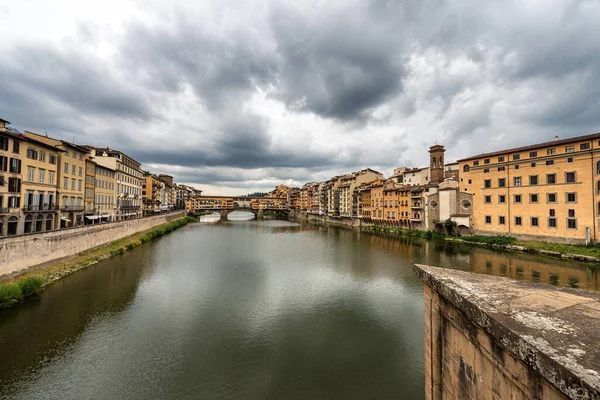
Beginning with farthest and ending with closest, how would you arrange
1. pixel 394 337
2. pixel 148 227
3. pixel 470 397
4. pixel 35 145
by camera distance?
pixel 148 227 < pixel 35 145 < pixel 394 337 < pixel 470 397

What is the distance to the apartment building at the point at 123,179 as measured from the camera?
48.9 meters

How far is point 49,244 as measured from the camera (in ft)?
76.2

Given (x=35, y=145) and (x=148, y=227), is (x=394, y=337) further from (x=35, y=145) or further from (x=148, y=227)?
(x=148, y=227)

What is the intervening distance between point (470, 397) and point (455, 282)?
5.47ft

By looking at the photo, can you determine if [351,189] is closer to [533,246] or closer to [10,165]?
[533,246]

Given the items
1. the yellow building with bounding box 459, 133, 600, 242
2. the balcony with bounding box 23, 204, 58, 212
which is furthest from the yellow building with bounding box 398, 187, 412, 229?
the balcony with bounding box 23, 204, 58, 212

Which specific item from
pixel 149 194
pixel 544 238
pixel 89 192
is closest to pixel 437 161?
pixel 544 238

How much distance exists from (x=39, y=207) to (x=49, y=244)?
10980mm

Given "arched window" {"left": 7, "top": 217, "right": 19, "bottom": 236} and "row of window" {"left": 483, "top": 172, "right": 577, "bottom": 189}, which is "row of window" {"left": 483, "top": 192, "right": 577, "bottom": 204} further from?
"arched window" {"left": 7, "top": 217, "right": 19, "bottom": 236}

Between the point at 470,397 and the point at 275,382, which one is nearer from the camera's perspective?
the point at 470,397

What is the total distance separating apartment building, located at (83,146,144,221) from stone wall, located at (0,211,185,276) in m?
15.7

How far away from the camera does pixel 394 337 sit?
13.7 metres

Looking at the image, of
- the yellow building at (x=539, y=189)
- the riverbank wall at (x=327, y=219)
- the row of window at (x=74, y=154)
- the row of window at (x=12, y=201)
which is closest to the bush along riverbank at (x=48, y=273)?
the row of window at (x=12, y=201)

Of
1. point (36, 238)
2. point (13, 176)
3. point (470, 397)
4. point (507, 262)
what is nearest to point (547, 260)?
point (507, 262)
